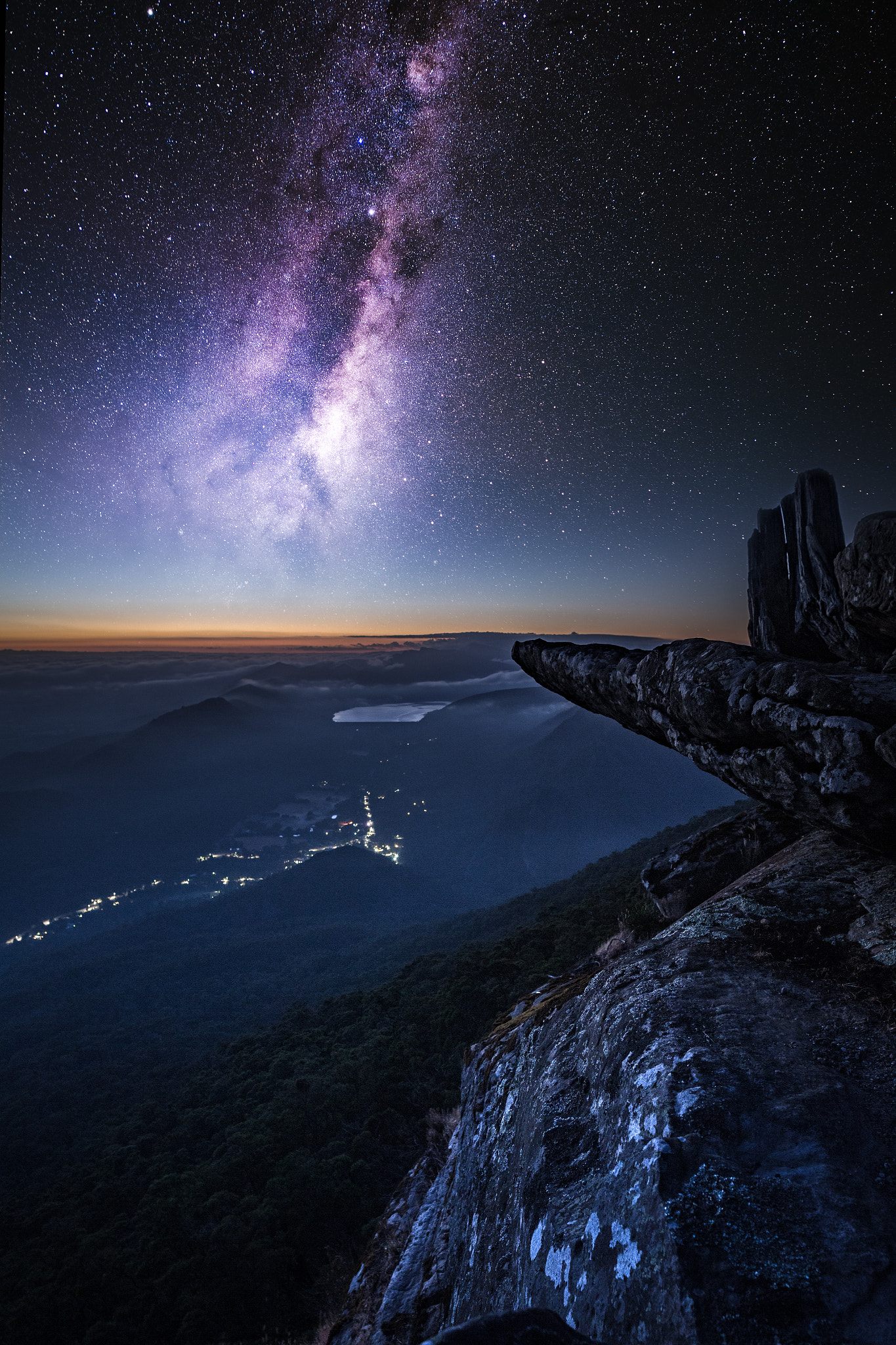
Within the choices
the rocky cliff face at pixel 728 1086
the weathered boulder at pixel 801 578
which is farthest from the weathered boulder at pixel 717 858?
the weathered boulder at pixel 801 578

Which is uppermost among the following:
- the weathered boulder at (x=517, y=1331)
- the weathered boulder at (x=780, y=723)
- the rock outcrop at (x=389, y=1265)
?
the weathered boulder at (x=780, y=723)

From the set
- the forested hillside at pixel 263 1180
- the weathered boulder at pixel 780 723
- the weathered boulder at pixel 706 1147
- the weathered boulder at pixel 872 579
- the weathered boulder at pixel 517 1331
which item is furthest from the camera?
the forested hillside at pixel 263 1180

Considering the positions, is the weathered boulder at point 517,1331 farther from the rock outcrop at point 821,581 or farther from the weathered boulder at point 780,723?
the rock outcrop at point 821,581

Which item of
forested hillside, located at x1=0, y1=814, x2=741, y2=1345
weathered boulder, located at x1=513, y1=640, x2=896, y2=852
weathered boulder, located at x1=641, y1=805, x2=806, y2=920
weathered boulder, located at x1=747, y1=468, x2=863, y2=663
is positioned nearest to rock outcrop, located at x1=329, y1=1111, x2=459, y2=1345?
weathered boulder, located at x1=641, y1=805, x2=806, y2=920

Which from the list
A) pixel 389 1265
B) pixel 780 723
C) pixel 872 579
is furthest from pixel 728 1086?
pixel 389 1265

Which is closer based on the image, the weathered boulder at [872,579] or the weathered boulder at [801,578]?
the weathered boulder at [872,579]

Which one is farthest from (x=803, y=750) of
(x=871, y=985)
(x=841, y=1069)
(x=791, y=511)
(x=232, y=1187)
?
(x=232, y=1187)
